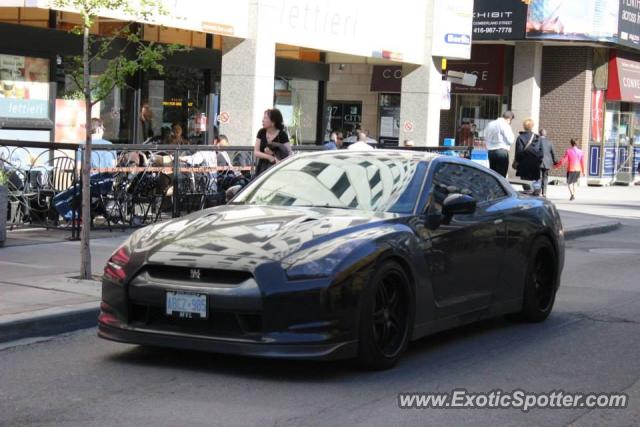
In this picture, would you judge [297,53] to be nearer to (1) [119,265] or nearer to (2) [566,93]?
(2) [566,93]

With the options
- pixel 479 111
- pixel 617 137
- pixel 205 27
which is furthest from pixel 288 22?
pixel 617 137

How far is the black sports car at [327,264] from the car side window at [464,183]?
2 cm

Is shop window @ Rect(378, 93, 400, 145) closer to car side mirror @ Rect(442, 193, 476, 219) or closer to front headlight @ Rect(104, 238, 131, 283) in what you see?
car side mirror @ Rect(442, 193, 476, 219)

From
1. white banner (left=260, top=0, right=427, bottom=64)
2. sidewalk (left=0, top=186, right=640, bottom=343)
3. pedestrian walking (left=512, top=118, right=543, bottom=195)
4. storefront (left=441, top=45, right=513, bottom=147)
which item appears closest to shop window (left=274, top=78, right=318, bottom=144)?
white banner (left=260, top=0, right=427, bottom=64)

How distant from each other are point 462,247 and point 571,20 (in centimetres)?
2887

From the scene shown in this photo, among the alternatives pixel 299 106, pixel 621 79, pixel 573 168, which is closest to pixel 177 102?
pixel 299 106

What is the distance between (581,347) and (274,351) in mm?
2944

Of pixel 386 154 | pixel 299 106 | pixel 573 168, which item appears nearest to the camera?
pixel 386 154

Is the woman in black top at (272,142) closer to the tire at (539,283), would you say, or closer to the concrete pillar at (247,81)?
the tire at (539,283)

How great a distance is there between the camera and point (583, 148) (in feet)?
124

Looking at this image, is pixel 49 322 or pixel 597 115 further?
pixel 597 115

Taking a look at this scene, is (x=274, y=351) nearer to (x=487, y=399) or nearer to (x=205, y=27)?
(x=487, y=399)

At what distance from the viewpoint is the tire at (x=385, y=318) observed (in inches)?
279

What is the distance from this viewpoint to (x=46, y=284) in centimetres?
1036
